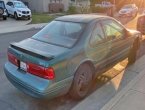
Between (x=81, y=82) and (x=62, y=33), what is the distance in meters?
1.13

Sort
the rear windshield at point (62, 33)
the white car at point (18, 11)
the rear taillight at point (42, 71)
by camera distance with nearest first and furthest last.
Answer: the rear taillight at point (42, 71) → the rear windshield at point (62, 33) → the white car at point (18, 11)

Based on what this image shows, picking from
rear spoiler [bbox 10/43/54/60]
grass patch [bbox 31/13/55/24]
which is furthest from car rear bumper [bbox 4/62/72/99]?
grass patch [bbox 31/13/55/24]

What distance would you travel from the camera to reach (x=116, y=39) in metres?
5.80

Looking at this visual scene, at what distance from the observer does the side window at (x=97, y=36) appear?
5.02 metres

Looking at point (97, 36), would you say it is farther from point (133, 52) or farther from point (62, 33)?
point (133, 52)

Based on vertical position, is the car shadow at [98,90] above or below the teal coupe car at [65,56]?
below

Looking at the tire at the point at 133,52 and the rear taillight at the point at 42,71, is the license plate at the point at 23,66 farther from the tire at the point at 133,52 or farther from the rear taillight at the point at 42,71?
the tire at the point at 133,52

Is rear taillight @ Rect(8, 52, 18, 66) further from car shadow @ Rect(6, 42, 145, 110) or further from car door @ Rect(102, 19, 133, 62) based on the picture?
car door @ Rect(102, 19, 133, 62)

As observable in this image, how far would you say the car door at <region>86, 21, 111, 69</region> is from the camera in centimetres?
493

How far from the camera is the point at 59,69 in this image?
4.17 metres

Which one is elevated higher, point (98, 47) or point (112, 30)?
point (112, 30)

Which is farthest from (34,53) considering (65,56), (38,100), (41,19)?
(41,19)

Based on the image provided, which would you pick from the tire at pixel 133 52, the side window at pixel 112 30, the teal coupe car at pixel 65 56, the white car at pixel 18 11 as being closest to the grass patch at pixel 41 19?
the white car at pixel 18 11

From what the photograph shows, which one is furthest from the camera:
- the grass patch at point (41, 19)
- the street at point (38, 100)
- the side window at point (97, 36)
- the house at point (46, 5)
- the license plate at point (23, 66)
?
the house at point (46, 5)
